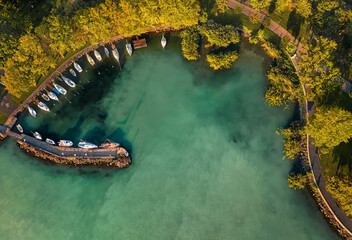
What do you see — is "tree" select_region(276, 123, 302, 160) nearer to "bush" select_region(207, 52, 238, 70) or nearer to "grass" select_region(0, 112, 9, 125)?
"bush" select_region(207, 52, 238, 70)

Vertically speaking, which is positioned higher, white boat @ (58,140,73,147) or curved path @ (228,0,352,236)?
white boat @ (58,140,73,147)

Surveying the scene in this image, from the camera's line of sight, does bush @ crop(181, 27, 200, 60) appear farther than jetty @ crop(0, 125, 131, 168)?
Yes

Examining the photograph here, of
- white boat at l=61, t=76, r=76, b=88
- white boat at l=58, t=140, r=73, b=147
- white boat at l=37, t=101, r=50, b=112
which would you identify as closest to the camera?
white boat at l=58, t=140, r=73, b=147

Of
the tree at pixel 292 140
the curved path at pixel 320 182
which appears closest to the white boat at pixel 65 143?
the tree at pixel 292 140

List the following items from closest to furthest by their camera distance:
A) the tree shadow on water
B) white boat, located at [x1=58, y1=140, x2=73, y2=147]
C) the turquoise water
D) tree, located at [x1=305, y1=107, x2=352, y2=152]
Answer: tree, located at [x1=305, y1=107, x2=352, y2=152] → the turquoise water → white boat, located at [x1=58, y1=140, x2=73, y2=147] → the tree shadow on water

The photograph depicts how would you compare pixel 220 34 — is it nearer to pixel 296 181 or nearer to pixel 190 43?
pixel 190 43

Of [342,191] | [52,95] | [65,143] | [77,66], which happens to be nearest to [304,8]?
[342,191]

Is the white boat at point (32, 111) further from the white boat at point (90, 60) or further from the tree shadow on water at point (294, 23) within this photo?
the tree shadow on water at point (294, 23)

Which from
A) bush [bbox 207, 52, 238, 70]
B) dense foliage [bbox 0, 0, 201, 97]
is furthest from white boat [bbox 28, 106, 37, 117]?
bush [bbox 207, 52, 238, 70]
